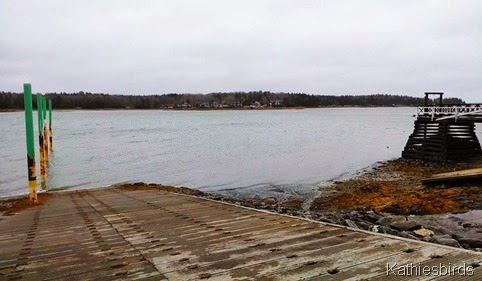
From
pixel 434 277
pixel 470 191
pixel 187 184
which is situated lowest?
Result: pixel 187 184

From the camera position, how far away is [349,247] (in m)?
4.36

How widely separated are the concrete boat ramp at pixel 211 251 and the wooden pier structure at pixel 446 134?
1980 cm

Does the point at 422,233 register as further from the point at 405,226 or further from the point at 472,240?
the point at 472,240

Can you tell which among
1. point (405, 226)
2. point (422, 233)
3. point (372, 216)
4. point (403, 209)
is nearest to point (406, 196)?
point (403, 209)

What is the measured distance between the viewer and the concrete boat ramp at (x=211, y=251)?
12.2 feet

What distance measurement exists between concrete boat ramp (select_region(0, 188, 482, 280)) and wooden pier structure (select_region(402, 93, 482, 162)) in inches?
780

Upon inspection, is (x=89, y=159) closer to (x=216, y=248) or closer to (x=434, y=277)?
(x=216, y=248)

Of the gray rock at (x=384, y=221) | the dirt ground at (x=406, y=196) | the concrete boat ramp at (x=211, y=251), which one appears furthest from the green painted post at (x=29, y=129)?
the gray rock at (x=384, y=221)

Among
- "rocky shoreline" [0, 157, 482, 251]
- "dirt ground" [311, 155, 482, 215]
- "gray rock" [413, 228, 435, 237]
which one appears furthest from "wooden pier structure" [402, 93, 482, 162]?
"gray rock" [413, 228, 435, 237]

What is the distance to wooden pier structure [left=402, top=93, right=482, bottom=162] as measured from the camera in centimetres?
2288

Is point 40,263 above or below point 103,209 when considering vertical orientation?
above

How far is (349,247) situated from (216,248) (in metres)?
1.51

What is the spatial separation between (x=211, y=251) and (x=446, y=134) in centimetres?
2236

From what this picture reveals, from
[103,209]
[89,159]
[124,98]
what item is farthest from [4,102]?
[103,209]
